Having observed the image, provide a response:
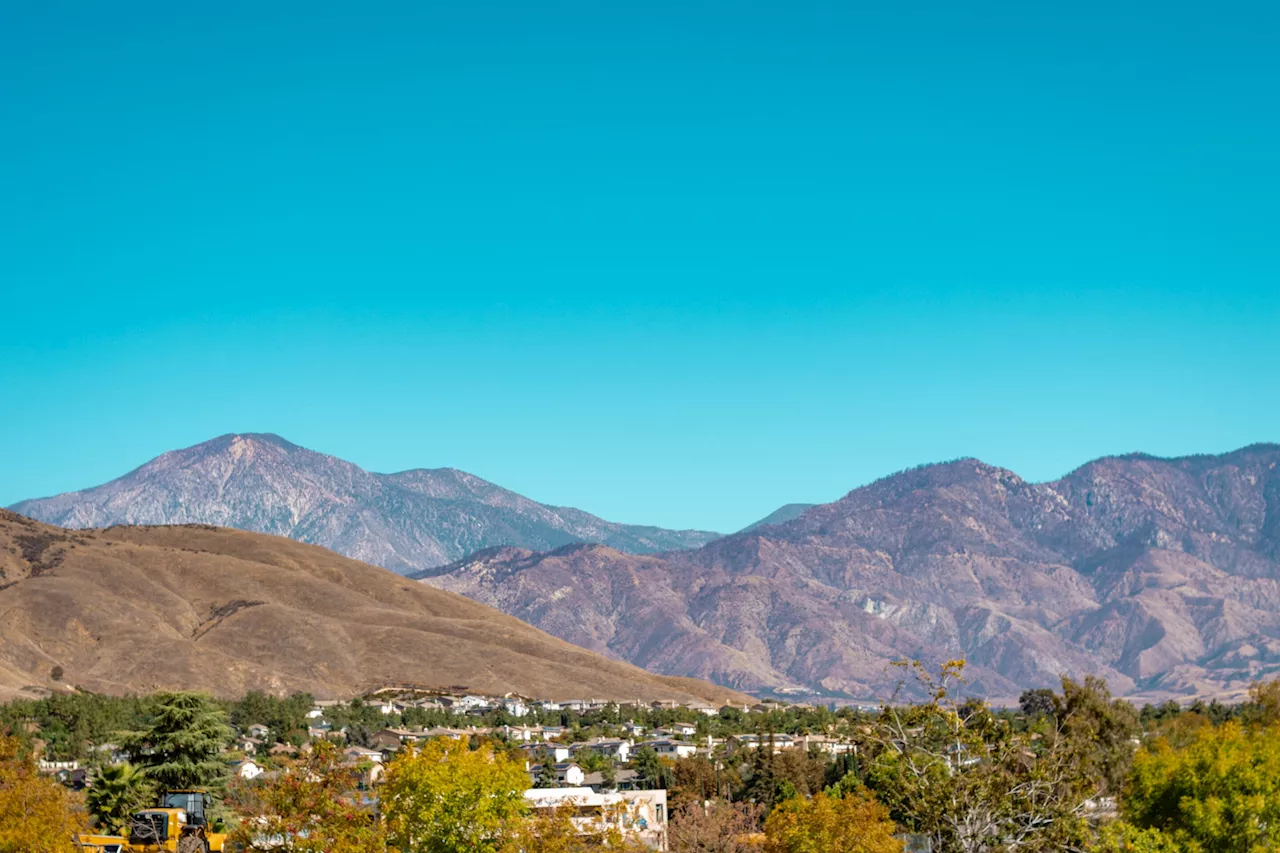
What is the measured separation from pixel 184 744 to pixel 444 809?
39580 mm

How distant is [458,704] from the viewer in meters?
197

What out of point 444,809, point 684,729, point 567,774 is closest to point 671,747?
point 684,729

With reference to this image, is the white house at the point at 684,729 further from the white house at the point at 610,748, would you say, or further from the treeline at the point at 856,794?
the treeline at the point at 856,794

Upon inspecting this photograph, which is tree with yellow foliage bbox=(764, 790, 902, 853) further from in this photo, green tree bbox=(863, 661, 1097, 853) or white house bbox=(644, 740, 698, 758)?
white house bbox=(644, 740, 698, 758)

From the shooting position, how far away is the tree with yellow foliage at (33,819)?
43875mm

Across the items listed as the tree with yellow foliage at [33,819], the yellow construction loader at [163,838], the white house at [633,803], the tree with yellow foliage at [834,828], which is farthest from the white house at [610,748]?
the yellow construction loader at [163,838]

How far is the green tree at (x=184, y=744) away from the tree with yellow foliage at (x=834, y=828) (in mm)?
34430

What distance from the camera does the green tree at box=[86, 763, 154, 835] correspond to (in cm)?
6606

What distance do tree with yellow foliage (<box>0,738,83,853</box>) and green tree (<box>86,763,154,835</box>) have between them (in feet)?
36.2

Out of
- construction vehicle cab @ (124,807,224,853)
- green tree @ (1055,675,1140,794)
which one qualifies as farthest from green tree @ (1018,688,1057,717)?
construction vehicle cab @ (124,807,224,853)

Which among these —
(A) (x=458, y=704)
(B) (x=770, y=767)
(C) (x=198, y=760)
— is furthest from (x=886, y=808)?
(A) (x=458, y=704)

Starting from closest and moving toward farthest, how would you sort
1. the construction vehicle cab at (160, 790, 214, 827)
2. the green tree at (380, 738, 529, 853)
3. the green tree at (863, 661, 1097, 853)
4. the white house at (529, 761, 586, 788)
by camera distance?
the green tree at (863, 661, 1097, 853), the green tree at (380, 738, 529, 853), the construction vehicle cab at (160, 790, 214, 827), the white house at (529, 761, 586, 788)

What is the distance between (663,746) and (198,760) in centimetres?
6831

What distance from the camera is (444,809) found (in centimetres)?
4291
